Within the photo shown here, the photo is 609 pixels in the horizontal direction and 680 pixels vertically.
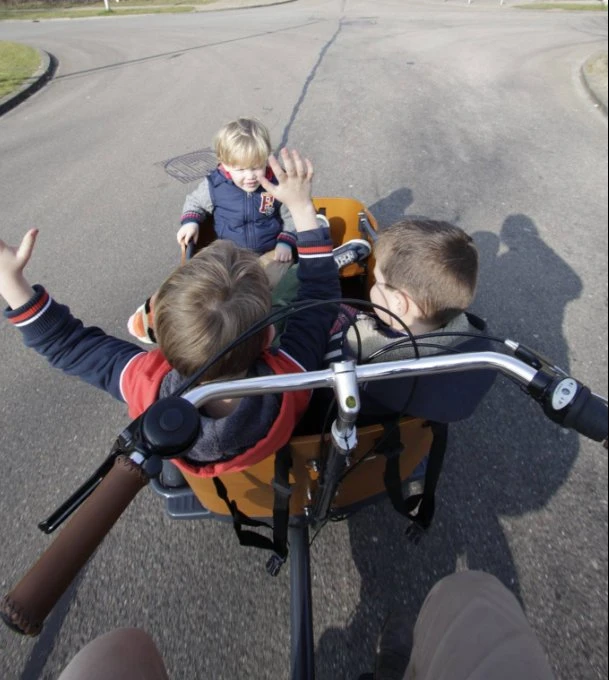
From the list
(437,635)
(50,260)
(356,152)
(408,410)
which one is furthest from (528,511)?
(356,152)

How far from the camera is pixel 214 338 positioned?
1.10 meters

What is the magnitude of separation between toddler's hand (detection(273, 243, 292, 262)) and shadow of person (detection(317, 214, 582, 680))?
4.09 ft

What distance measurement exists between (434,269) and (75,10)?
22877mm

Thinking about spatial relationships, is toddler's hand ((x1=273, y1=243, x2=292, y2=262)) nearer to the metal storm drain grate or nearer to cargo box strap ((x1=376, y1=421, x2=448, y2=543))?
cargo box strap ((x1=376, y1=421, x2=448, y2=543))

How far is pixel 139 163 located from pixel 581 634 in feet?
17.9

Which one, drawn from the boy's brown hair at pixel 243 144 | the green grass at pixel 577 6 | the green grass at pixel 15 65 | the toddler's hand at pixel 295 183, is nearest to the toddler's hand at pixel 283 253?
the boy's brown hair at pixel 243 144

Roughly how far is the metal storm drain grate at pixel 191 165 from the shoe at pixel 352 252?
9.87 feet

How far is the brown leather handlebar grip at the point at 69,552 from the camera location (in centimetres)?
57

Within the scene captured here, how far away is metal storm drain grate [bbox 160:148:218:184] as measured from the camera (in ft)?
16.5

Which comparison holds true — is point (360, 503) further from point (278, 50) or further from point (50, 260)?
point (278, 50)

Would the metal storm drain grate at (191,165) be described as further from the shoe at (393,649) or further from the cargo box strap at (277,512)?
the shoe at (393,649)

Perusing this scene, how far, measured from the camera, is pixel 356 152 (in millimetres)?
5551

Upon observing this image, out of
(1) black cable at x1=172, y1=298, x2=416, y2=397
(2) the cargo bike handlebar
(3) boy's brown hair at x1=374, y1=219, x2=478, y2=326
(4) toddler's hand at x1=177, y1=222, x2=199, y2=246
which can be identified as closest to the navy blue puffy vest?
(4) toddler's hand at x1=177, y1=222, x2=199, y2=246

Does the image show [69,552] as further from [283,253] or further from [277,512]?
[283,253]
